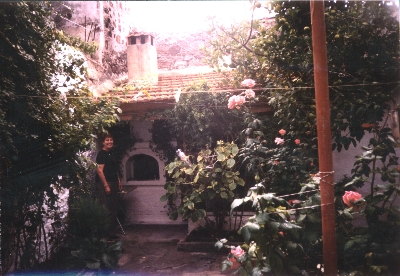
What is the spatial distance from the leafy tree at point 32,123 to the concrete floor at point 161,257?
1.64 m

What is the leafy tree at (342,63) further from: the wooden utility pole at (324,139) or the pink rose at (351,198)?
the wooden utility pole at (324,139)

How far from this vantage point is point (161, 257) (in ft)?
18.3

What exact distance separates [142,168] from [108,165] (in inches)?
44.0

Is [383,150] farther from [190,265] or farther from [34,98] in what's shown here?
[34,98]

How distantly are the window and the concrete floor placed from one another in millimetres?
1299

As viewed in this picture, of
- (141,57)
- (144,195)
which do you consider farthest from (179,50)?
(144,195)

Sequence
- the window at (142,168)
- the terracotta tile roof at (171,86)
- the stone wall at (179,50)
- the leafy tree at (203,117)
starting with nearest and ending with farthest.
Result: the leafy tree at (203,117) → the terracotta tile roof at (171,86) → the window at (142,168) → the stone wall at (179,50)

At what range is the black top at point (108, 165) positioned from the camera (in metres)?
6.64

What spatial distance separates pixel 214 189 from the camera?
5539 mm

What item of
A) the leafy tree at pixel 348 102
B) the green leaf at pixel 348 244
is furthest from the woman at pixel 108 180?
the green leaf at pixel 348 244

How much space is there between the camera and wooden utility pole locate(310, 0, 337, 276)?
2420 mm

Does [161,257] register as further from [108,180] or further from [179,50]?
[179,50]

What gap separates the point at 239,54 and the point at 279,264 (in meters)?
4.11

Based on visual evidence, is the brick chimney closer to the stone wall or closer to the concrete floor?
the stone wall
